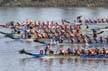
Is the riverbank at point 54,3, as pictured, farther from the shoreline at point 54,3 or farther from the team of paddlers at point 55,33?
the team of paddlers at point 55,33

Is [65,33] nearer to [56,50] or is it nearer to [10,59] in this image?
[56,50]

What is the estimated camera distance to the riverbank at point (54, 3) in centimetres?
10640

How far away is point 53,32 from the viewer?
60969 mm

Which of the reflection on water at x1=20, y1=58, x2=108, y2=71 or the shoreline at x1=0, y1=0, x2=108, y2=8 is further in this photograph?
the shoreline at x1=0, y1=0, x2=108, y2=8

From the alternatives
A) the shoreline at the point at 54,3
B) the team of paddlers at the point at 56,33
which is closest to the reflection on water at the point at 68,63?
the team of paddlers at the point at 56,33

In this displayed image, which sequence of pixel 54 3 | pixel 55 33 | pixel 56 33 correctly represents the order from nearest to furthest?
1. pixel 55 33
2. pixel 56 33
3. pixel 54 3

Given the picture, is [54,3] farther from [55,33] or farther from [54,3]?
[55,33]

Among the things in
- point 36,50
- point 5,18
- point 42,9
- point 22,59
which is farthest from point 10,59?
point 42,9

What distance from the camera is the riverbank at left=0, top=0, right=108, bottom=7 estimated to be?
106400 mm

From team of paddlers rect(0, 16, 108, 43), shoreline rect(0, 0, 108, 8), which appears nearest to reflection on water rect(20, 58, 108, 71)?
team of paddlers rect(0, 16, 108, 43)

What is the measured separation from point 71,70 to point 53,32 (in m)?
12.9

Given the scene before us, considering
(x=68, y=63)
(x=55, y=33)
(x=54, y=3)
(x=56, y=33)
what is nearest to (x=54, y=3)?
(x=54, y=3)

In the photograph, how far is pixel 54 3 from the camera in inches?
4240

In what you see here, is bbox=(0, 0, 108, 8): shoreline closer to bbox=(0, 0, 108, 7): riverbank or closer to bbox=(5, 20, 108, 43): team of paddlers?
bbox=(0, 0, 108, 7): riverbank
